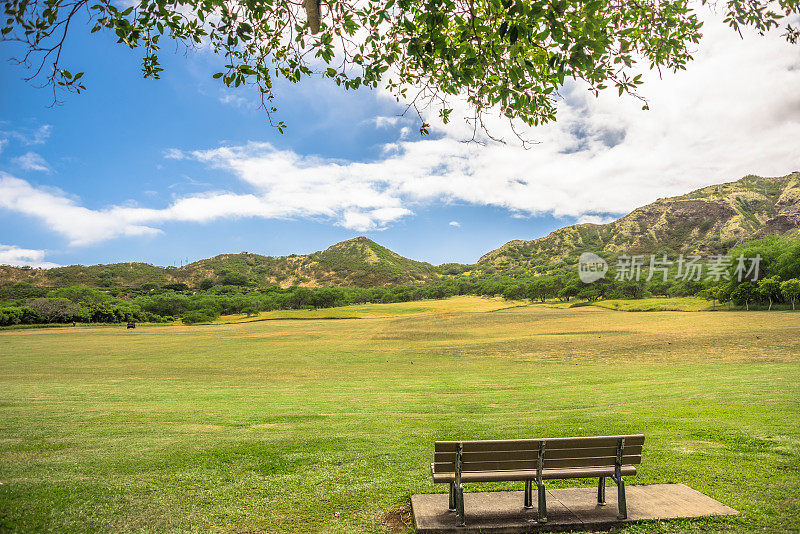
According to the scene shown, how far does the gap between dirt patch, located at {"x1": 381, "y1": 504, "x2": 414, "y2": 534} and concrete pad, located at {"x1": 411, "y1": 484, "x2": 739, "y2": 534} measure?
112mm

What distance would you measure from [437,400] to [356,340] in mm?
34720

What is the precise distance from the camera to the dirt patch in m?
4.84

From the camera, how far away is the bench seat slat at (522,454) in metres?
4.76

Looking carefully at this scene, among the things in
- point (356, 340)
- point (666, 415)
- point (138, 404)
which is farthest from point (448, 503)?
point (356, 340)

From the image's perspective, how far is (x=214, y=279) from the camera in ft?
614

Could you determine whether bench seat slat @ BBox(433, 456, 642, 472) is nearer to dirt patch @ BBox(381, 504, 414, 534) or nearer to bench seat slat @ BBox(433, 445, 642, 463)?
bench seat slat @ BBox(433, 445, 642, 463)

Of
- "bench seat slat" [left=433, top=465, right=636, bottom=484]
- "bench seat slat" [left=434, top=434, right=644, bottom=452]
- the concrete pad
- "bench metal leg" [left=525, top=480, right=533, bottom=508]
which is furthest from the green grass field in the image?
"bench metal leg" [left=525, top=480, right=533, bottom=508]

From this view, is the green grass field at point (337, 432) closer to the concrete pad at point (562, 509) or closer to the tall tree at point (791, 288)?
the concrete pad at point (562, 509)

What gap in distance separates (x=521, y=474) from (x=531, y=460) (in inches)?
9.7

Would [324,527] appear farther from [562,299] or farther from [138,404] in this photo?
[562,299]

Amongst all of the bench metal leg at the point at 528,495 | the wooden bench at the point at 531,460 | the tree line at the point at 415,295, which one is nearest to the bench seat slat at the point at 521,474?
the wooden bench at the point at 531,460

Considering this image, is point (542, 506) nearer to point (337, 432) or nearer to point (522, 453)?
point (522, 453)

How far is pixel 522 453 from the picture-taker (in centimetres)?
482

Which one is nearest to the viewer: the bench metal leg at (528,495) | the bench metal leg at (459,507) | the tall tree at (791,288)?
the bench metal leg at (459,507)
